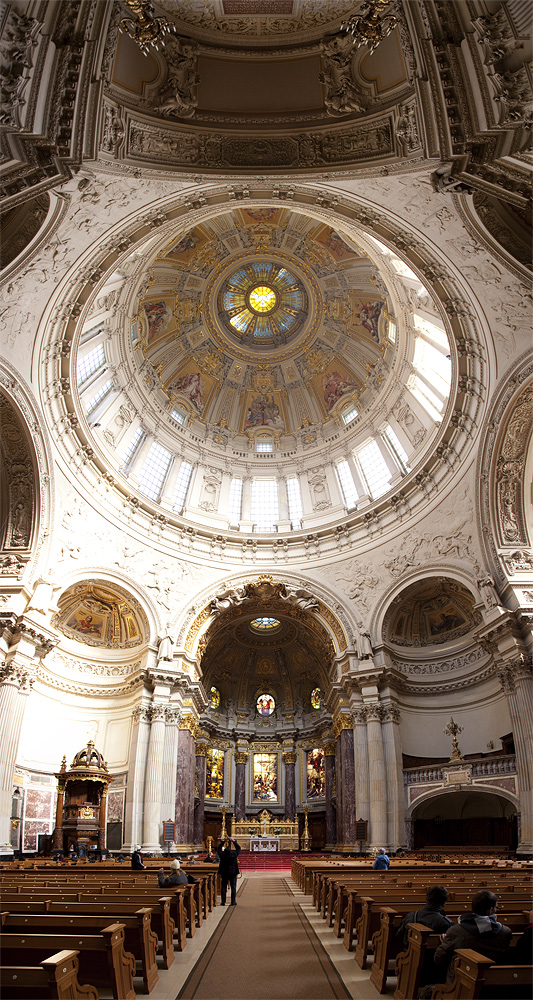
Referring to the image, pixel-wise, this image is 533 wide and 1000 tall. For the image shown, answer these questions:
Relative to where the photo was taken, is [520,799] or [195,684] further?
[195,684]

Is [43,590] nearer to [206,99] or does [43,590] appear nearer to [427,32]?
[206,99]

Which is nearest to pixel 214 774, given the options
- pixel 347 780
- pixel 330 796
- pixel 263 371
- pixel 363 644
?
pixel 330 796

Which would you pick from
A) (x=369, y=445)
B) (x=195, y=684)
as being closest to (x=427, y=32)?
(x=369, y=445)

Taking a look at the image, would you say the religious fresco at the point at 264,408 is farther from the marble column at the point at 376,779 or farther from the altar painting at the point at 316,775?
the altar painting at the point at 316,775

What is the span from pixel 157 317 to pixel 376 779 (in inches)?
969

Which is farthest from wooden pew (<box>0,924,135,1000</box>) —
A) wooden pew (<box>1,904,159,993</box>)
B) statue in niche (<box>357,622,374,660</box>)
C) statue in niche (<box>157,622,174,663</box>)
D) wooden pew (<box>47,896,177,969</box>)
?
statue in niche (<box>357,622,374,660</box>)

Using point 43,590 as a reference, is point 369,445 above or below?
above

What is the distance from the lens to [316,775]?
3456cm

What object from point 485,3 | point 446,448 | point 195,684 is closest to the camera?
point 485,3

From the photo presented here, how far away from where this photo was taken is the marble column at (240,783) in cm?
3434

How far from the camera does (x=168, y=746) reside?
2588 cm

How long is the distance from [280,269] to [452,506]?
17.0 meters

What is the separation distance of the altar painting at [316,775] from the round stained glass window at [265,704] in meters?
3.76

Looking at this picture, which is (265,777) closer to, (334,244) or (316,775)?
(316,775)
